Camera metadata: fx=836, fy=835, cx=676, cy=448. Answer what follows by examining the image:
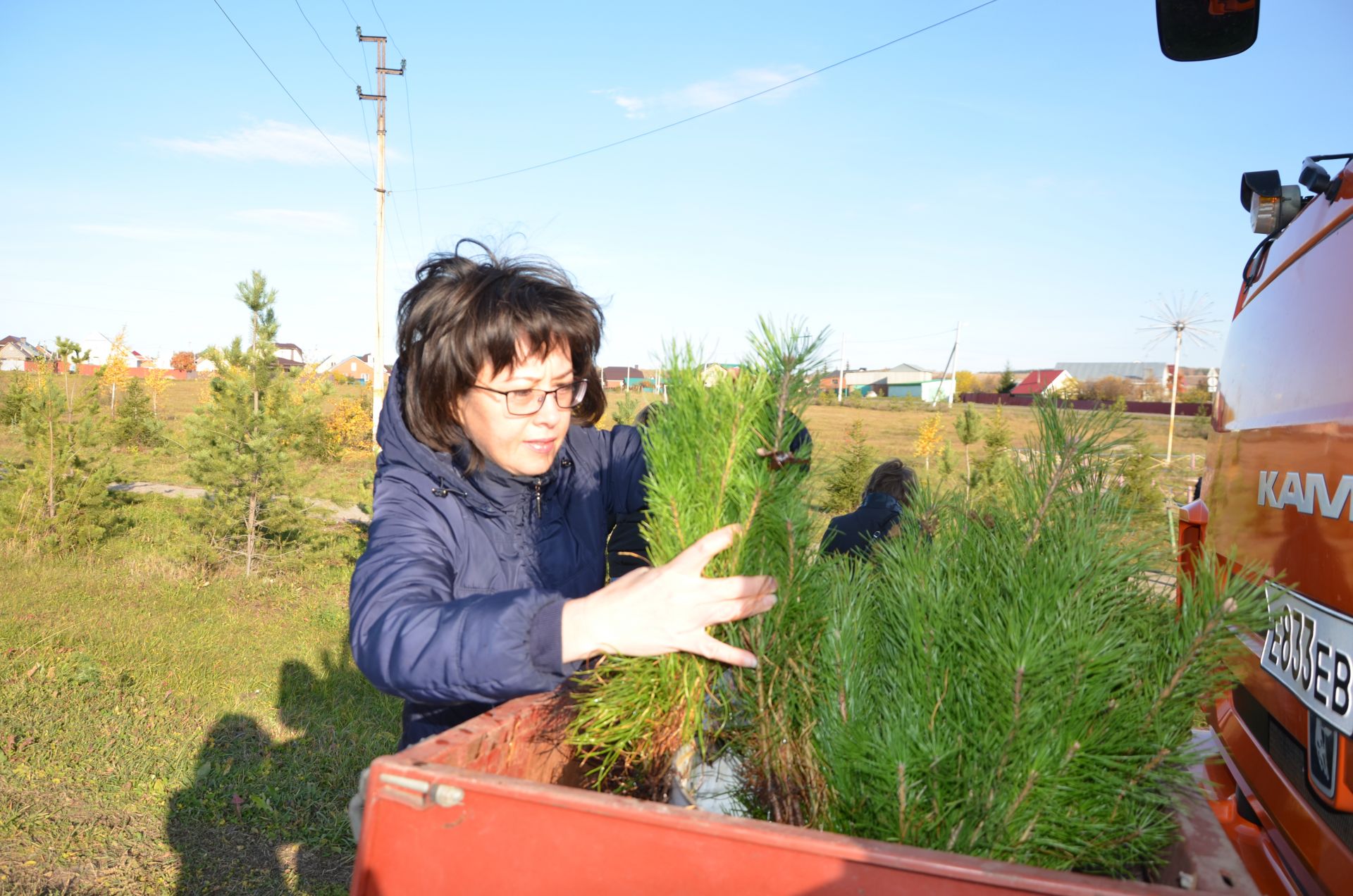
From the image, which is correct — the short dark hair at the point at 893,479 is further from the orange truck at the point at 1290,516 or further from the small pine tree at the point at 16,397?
the small pine tree at the point at 16,397

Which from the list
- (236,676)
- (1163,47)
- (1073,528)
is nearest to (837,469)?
(1073,528)

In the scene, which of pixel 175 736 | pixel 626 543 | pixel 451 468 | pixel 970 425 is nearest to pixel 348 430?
pixel 970 425

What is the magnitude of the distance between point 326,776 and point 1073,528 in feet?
15.9

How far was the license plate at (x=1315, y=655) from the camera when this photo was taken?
1.30 metres

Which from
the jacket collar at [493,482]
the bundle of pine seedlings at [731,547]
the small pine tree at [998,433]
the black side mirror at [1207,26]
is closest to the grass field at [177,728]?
the bundle of pine seedlings at [731,547]

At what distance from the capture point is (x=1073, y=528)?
1.18 metres

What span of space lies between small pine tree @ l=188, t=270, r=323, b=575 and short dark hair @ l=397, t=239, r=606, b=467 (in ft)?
27.4

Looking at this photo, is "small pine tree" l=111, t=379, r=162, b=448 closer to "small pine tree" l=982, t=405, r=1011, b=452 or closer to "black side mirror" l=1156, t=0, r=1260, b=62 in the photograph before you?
"small pine tree" l=982, t=405, r=1011, b=452

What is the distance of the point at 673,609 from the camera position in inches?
42.0

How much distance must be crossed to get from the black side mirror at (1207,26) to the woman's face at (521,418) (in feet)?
5.89

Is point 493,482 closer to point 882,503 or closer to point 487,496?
point 487,496

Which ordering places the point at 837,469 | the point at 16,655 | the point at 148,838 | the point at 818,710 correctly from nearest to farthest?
the point at 818,710 < the point at 837,469 < the point at 148,838 < the point at 16,655

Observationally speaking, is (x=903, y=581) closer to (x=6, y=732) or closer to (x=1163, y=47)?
(x=1163, y=47)

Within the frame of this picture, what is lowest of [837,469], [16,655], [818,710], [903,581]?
[16,655]
